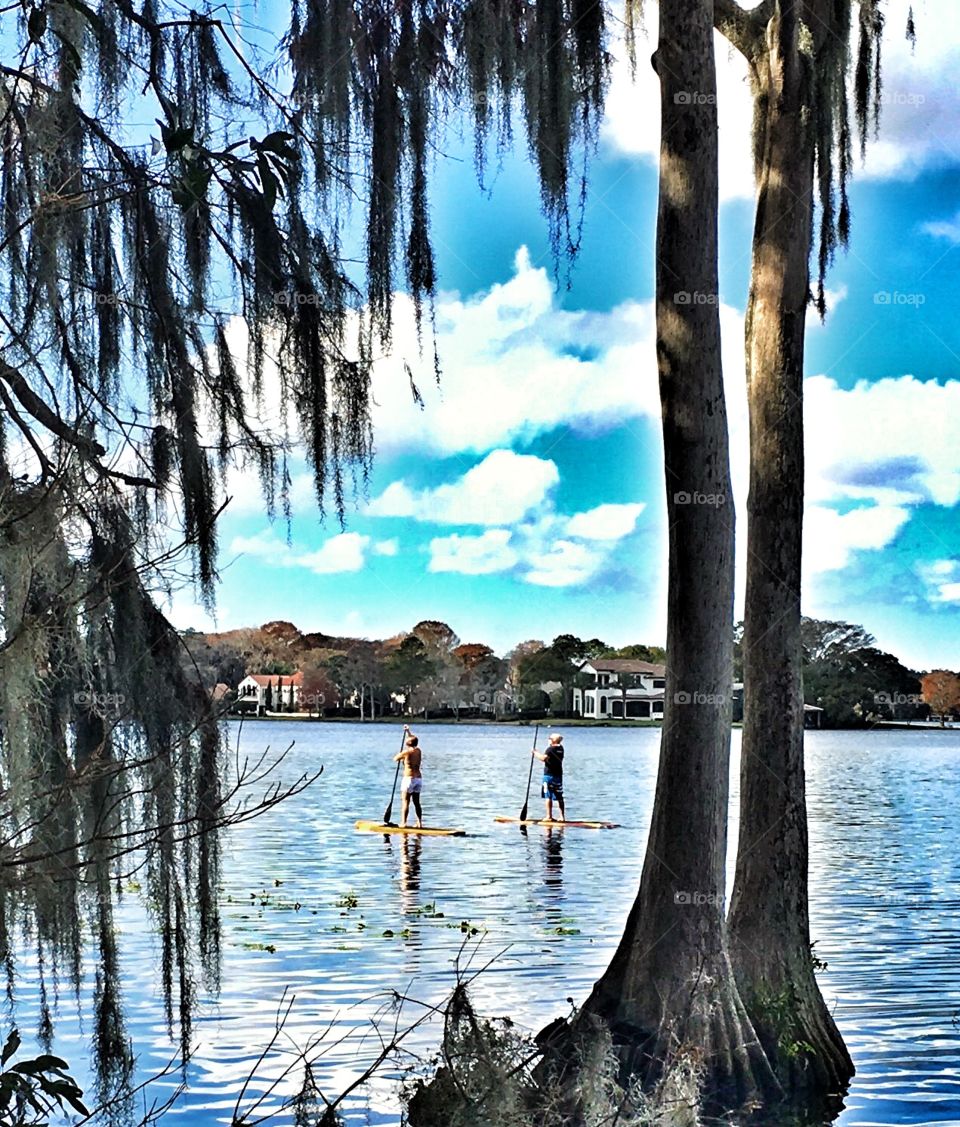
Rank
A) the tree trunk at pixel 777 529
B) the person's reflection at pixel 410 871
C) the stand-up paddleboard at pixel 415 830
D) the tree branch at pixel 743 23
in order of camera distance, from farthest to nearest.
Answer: the stand-up paddleboard at pixel 415 830 < the person's reflection at pixel 410 871 < the tree branch at pixel 743 23 < the tree trunk at pixel 777 529

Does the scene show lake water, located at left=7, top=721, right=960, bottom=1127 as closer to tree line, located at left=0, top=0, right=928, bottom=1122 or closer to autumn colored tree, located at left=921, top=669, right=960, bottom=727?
tree line, located at left=0, top=0, right=928, bottom=1122

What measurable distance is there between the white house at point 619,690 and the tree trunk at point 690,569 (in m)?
78.7

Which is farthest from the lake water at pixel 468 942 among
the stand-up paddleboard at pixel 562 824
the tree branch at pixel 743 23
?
the tree branch at pixel 743 23

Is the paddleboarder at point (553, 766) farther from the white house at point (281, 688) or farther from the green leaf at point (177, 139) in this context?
the white house at point (281, 688)

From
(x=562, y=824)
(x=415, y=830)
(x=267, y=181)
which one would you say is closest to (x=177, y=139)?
(x=267, y=181)

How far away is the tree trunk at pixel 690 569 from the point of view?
7.82 m

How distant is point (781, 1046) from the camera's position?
26.5ft

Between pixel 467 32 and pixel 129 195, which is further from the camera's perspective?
pixel 467 32

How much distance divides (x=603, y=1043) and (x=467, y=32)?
3218 mm

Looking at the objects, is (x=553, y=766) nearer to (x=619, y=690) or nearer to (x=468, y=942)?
(x=468, y=942)

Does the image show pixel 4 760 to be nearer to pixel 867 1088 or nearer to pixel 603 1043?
pixel 603 1043

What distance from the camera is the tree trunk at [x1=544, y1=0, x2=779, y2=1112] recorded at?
7.82m

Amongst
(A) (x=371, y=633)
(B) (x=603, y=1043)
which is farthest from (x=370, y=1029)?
(A) (x=371, y=633)

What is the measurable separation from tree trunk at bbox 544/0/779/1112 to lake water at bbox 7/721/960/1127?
0.86 metres
